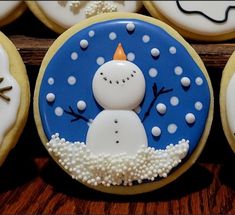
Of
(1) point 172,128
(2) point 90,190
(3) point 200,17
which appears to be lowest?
(2) point 90,190

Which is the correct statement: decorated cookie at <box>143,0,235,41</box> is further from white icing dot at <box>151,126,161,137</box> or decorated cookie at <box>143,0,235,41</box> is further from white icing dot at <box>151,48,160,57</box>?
white icing dot at <box>151,126,161,137</box>

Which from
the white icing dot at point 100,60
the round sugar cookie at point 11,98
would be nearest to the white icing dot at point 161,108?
the white icing dot at point 100,60

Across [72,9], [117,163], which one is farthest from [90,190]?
[72,9]

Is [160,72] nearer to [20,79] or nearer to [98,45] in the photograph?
[98,45]

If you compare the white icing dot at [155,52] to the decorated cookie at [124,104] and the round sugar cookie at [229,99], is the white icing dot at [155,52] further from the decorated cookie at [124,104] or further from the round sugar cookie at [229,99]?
the round sugar cookie at [229,99]

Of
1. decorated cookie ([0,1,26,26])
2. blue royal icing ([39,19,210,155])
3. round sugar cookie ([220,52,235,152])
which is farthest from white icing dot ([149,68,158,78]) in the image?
decorated cookie ([0,1,26,26])

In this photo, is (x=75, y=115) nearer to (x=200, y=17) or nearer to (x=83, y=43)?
(x=83, y=43)
